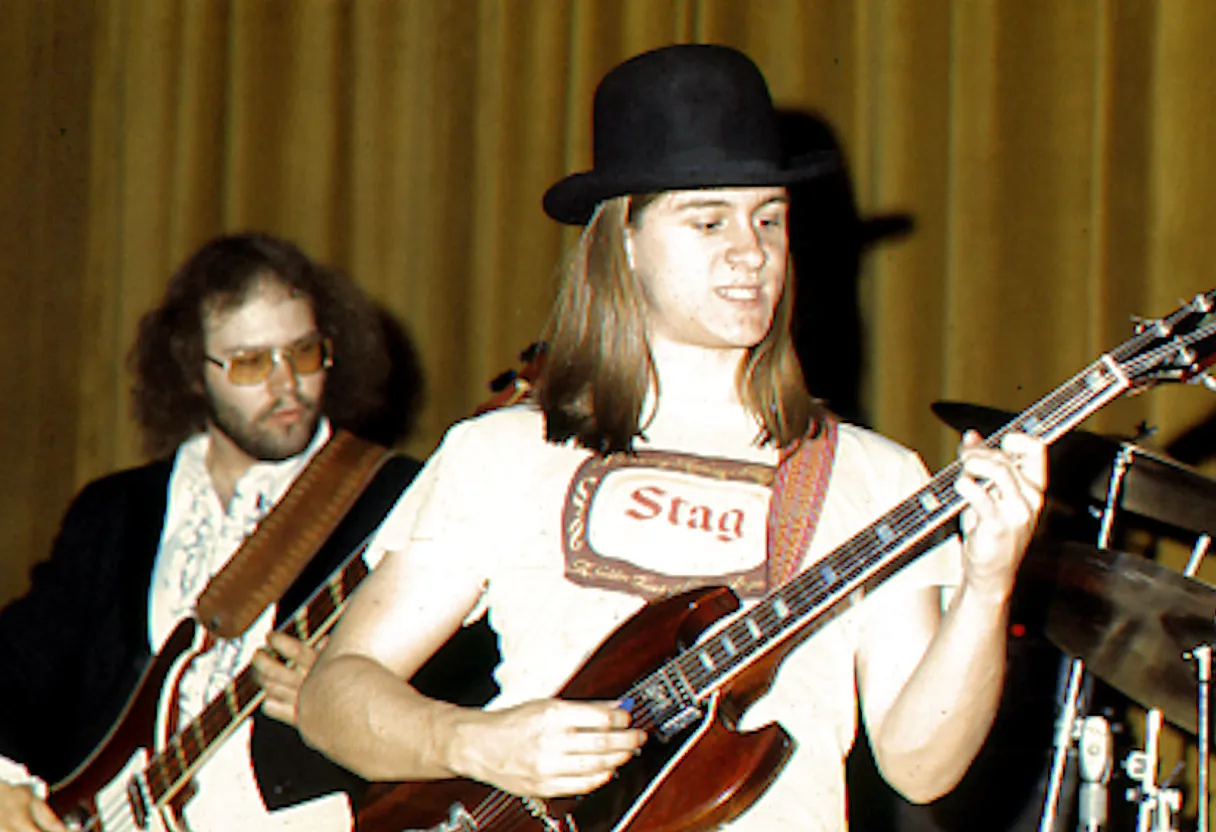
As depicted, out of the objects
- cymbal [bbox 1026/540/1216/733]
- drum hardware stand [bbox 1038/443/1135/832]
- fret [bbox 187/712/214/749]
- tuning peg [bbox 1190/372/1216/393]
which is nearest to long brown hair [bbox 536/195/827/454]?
tuning peg [bbox 1190/372/1216/393]

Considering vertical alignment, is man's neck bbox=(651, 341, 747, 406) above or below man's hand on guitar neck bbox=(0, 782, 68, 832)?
above

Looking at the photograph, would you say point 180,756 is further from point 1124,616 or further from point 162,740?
point 1124,616

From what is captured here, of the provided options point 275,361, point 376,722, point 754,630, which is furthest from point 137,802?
point 754,630

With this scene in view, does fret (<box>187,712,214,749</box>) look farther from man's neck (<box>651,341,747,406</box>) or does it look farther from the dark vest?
man's neck (<box>651,341,747,406</box>)

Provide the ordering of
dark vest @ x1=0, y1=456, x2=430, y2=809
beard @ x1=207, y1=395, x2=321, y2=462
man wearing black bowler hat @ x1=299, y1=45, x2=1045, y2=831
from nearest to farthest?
1. man wearing black bowler hat @ x1=299, y1=45, x2=1045, y2=831
2. dark vest @ x1=0, y1=456, x2=430, y2=809
3. beard @ x1=207, y1=395, x2=321, y2=462

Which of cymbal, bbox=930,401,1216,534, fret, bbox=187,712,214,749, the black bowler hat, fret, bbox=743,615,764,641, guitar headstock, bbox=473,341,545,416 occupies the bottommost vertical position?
fret, bbox=187,712,214,749

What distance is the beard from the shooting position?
3086mm

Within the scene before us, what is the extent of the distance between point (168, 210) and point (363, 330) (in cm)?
94

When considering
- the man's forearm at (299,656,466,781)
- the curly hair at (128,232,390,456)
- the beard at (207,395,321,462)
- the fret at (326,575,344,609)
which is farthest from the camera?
the curly hair at (128,232,390,456)

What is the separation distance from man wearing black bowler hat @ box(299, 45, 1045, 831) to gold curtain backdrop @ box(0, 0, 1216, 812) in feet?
4.00

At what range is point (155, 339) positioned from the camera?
11.7 ft

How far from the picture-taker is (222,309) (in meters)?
3.26

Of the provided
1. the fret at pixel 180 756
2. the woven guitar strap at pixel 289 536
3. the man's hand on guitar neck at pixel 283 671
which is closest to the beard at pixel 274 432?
the woven guitar strap at pixel 289 536

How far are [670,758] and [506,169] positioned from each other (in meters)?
2.16
